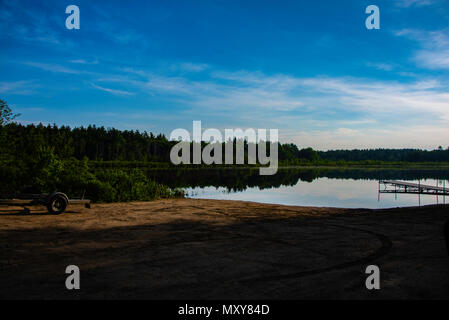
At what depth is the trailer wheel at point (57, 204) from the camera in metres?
12.9

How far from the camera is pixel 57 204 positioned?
13234 millimetres

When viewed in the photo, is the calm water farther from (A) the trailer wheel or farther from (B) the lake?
(A) the trailer wheel

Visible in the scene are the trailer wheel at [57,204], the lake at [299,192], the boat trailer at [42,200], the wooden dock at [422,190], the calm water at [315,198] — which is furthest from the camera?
the wooden dock at [422,190]

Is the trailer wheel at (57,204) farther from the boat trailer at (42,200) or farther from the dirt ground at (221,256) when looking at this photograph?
the dirt ground at (221,256)

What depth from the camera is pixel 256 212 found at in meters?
14.8

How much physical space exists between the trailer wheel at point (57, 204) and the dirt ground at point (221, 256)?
37 centimetres

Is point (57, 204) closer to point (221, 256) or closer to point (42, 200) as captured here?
point (42, 200)

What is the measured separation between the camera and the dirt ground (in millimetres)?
5107

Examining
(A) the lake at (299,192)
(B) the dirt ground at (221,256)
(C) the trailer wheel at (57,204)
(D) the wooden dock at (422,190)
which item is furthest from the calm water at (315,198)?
(B) the dirt ground at (221,256)

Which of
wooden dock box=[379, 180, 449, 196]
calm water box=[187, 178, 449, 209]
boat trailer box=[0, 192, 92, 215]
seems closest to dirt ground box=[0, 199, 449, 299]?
boat trailer box=[0, 192, 92, 215]

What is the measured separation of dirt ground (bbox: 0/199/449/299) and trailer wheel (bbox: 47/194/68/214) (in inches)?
14.6

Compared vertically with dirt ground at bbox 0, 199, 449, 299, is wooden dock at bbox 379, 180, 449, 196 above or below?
below
